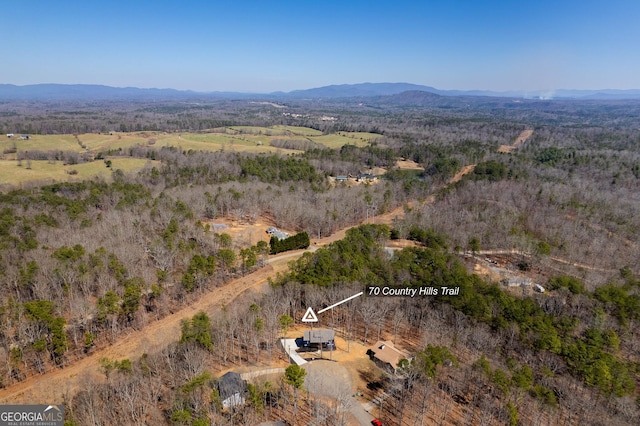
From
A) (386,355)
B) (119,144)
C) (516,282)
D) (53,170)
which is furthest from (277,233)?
(119,144)

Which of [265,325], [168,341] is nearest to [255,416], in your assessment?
[265,325]

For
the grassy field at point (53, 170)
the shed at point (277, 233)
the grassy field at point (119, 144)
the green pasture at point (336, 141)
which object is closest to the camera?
the shed at point (277, 233)

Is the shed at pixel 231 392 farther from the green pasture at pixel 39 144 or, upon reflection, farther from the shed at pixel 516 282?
the green pasture at pixel 39 144

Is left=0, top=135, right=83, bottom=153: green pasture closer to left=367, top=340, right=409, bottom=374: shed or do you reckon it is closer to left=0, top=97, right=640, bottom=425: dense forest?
left=0, top=97, right=640, bottom=425: dense forest

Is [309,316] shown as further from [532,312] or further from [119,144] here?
[119,144]

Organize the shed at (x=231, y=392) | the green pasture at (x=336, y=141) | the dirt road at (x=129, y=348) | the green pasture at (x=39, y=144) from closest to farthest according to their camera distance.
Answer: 1. the shed at (x=231, y=392)
2. the dirt road at (x=129, y=348)
3. the green pasture at (x=39, y=144)
4. the green pasture at (x=336, y=141)

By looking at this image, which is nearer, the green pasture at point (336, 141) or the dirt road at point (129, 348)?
the dirt road at point (129, 348)

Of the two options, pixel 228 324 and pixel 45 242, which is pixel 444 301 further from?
pixel 45 242

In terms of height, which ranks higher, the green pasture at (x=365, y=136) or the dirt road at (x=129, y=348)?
the green pasture at (x=365, y=136)

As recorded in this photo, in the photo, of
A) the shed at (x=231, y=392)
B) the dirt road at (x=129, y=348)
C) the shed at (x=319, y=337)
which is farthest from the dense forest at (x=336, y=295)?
the shed at (x=319, y=337)
